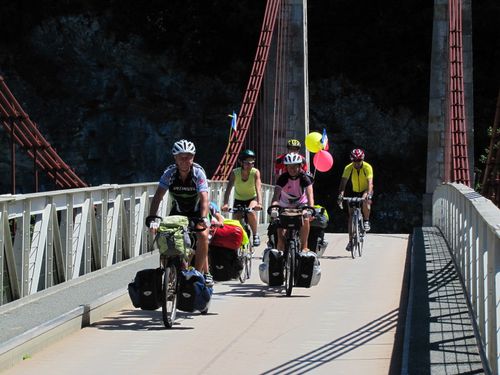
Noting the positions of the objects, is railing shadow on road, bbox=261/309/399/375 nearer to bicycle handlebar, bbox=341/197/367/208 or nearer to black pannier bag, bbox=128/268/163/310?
black pannier bag, bbox=128/268/163/310

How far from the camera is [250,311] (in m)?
11.4

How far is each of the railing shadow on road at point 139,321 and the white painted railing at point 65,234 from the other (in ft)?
2.77

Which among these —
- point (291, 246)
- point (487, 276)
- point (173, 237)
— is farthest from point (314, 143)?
point (487, 276)

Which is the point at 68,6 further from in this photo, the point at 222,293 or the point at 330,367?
the point at 330,367

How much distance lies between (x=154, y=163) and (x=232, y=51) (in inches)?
254

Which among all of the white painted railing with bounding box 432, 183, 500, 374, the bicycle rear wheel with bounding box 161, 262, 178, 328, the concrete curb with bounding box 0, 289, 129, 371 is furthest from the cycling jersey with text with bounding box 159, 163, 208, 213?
the white painted railing with bounding box 432, 183, 500, 374

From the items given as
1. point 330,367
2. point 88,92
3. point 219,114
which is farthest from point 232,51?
point 330,367

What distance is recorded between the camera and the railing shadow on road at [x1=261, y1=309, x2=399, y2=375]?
7.99 m

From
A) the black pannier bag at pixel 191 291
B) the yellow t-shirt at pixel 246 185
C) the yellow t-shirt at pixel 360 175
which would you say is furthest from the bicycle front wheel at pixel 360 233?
the black pannier bag at pixel 191 291

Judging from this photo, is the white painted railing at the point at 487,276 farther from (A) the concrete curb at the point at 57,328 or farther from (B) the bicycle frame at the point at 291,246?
(A) the concrete curb at the point at 57,328

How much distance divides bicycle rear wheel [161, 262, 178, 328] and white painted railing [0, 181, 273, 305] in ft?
4.14

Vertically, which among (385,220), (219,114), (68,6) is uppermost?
(68,6)

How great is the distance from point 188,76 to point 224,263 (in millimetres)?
44444

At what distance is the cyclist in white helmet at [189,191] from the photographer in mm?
10602
